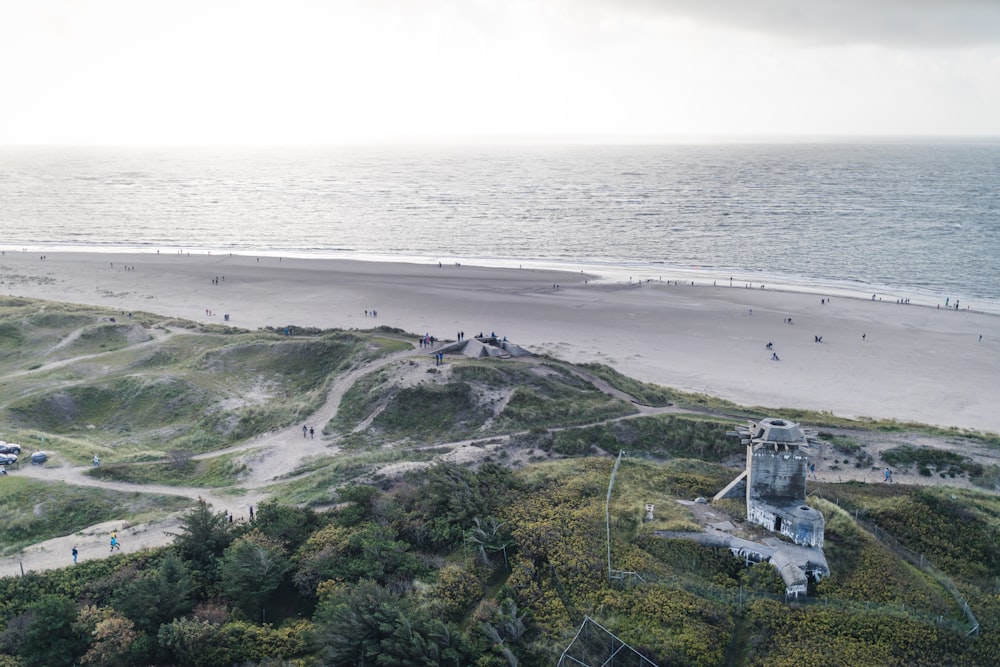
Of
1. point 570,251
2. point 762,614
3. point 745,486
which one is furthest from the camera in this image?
point 570,251

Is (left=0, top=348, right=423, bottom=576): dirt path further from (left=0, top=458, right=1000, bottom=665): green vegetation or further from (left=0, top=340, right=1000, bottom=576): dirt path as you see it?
(left=0, top=458, right=1000, bottom=665): green vegetation

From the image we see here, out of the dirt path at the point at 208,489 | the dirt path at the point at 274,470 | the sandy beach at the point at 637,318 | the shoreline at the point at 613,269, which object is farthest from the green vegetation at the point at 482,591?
the shoreline at the point at 613,269

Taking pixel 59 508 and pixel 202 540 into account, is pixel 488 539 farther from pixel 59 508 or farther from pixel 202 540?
pixel 59 508

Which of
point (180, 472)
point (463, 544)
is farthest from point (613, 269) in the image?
point (463, 544)

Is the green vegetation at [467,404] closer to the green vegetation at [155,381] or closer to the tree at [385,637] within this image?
the green vegetation at [155,381]

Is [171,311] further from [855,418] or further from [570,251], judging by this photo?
[855,418]

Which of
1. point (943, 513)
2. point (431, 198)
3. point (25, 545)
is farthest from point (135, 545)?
point (431, 198)

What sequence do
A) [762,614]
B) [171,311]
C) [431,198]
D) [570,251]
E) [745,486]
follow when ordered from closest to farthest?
[762,614] < [745,486] < [171,311] < [570,251] < [431,198]
